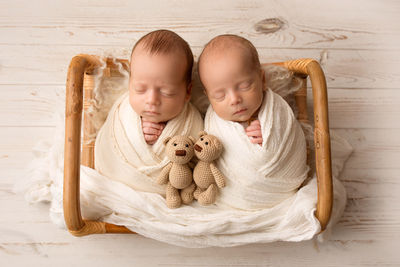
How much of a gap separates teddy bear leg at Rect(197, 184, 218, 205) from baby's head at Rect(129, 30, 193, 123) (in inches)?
8.8

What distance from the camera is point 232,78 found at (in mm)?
887

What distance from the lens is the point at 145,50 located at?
91 cm

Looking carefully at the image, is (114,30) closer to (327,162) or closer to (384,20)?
(327,162)

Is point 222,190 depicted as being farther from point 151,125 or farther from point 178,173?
point 151,125

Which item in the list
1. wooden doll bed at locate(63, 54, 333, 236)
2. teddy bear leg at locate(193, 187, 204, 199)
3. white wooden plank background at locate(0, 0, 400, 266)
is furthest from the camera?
white wooden plank background at locate(0, 0, 400, 266)

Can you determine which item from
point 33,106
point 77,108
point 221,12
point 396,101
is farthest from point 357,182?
point 33,106

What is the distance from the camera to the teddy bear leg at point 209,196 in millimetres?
917

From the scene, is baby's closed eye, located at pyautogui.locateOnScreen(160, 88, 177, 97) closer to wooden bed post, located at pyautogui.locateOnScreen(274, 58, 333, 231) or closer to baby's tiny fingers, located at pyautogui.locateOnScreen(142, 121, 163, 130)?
baby's tiny fingers, located at pyautogui.locateOnScreen(142, 121, 163, 130)

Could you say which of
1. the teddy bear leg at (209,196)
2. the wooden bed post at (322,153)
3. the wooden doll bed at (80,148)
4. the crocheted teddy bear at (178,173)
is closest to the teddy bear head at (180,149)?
the crocheted teddy bear at (178,173)

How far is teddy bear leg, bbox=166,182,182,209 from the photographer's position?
3.05ft

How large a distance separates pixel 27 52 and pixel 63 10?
0.20 metres

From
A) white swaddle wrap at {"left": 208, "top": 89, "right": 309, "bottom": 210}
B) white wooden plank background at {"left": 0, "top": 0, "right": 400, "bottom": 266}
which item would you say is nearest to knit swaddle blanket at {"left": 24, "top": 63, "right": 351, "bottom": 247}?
white swaddle wrap at {"left": 208, "top": 89, "right": 309, "bottom": 210}

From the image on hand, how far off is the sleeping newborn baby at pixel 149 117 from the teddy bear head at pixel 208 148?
0.09m

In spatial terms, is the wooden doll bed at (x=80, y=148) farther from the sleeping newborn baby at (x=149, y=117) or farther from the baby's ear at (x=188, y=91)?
the baby's ear at (x=188, y=91)
